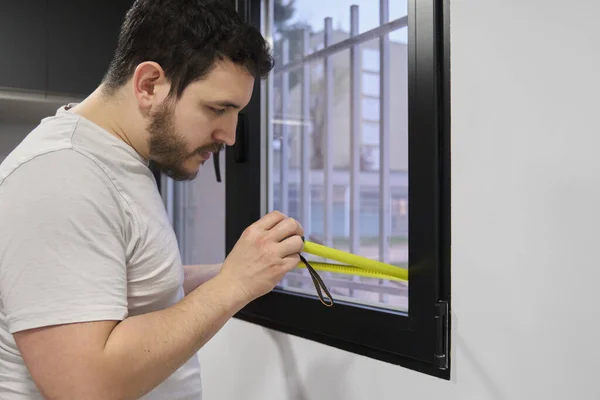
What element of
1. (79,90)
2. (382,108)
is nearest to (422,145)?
(382,108)

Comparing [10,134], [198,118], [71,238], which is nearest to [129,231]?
[71,238]

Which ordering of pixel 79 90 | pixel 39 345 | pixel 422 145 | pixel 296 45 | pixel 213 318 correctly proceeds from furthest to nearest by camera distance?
pixel 296 45 → pixel 79 90 → pixel 422 145 → pixel 213 318 → pixel 39 345

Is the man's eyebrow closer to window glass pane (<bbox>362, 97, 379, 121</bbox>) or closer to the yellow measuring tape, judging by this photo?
the yellow measuring tape

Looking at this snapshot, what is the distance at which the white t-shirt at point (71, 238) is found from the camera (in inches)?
26.8

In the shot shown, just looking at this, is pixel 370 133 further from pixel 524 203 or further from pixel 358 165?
pixel 524 203

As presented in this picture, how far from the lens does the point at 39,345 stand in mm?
683

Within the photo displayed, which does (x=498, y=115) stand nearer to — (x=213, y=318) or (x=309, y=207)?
(x=213, y=318)

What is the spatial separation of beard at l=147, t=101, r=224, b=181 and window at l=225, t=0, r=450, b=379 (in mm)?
386

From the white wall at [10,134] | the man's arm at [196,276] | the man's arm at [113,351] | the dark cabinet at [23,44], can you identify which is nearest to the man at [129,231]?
the man's arm at [113,351]

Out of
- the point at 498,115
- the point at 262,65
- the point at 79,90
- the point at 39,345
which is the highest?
the point at 79,90

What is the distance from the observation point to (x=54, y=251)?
2.24 ft

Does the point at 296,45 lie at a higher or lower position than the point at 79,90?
higher

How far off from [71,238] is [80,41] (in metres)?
1.44

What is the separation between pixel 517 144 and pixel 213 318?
0.51 meters
